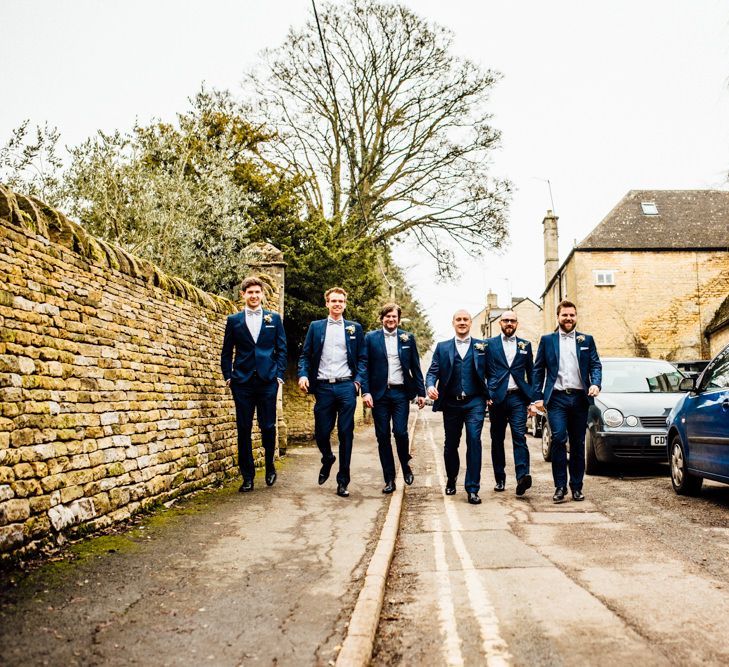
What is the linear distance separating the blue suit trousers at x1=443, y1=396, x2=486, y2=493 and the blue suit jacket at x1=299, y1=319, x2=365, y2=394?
41.1 inches

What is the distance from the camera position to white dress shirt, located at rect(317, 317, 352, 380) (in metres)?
7.79

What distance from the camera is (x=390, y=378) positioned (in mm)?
7953

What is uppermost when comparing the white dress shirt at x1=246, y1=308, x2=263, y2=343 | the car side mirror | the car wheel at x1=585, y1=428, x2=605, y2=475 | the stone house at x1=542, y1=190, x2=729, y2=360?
the stone house at x1=542, y1=190, x2=729, y2=360

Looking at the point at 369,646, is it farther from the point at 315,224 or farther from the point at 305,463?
the point at 315,224

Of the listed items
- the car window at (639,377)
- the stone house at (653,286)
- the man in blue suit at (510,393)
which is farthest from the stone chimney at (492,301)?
the man in blue suit at (510,393)

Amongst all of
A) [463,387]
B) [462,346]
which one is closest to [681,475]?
[463,387]

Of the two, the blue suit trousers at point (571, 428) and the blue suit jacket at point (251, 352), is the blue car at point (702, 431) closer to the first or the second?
the blue suit trousers at point (571, 428)

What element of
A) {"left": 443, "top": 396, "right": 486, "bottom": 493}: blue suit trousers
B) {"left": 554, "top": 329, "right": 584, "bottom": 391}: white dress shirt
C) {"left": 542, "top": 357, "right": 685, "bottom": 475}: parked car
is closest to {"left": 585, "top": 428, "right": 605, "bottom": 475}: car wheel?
{"left": 542, "top": 357, "right": 685, "bottom": 475}: parked car

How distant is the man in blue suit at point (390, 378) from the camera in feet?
25.9

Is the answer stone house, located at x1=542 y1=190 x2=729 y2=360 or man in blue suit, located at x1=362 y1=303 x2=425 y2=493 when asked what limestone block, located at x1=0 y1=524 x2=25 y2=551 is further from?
stone house, located at x1=542 y1=190 x2=729 y2=360

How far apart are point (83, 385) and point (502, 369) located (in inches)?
177

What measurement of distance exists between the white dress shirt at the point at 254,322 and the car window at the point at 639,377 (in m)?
5.55

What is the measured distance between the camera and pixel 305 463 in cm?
1155

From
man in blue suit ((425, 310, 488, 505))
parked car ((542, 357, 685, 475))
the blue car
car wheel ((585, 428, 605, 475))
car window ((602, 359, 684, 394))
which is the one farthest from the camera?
car window ((602, 359, 684, 394))
